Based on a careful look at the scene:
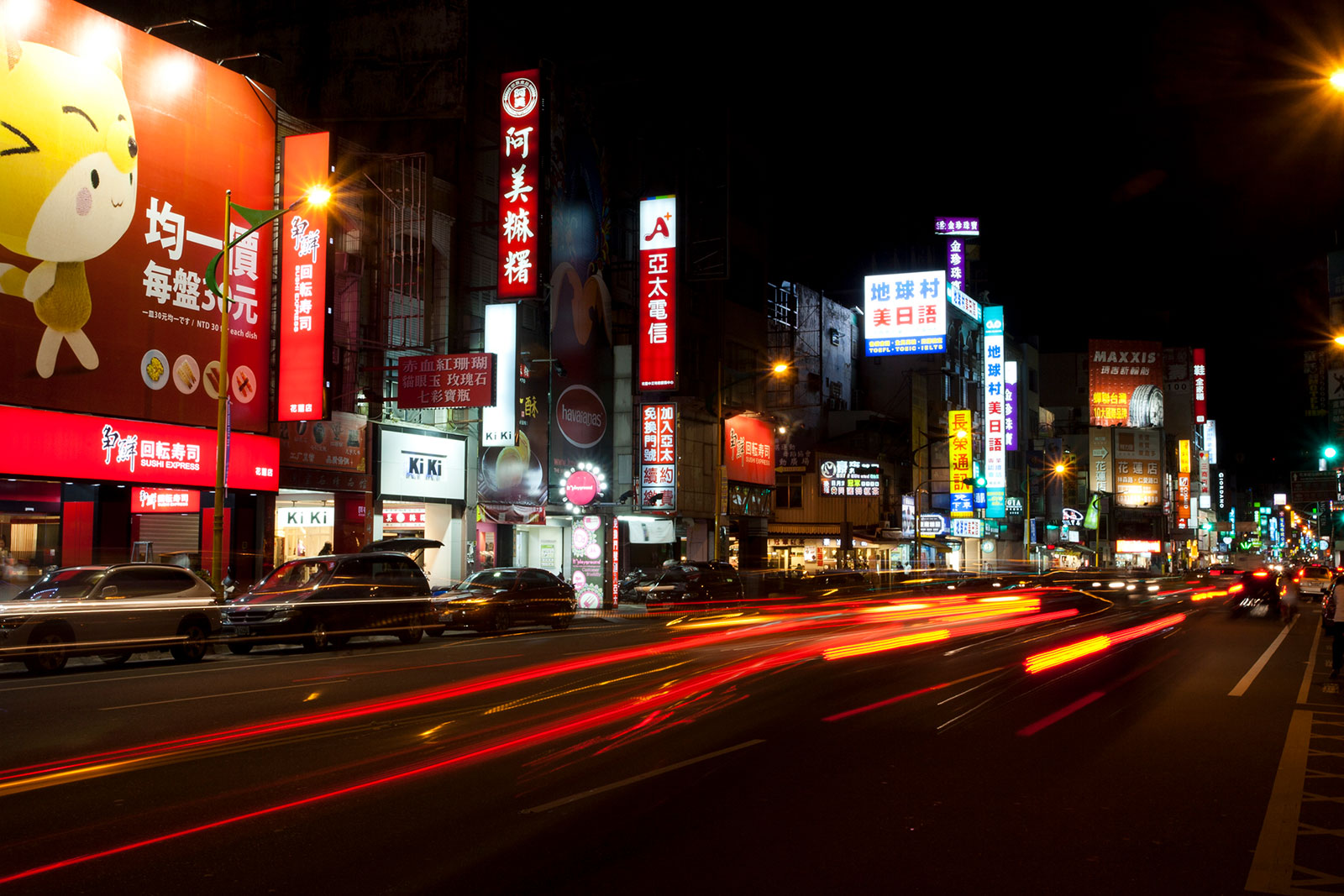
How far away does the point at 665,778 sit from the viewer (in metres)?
9.49

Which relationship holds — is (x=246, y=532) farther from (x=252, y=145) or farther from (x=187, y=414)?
(x=252, y=145)

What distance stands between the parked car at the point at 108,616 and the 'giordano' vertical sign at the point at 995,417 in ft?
231

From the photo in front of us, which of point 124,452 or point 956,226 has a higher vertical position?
point 956,226

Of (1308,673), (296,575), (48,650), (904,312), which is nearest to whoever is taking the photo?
(48,650)

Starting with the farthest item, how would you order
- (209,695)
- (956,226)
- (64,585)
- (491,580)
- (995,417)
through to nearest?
(956,226) < (995,417) < (491,580) < (64,585) < (209,695)

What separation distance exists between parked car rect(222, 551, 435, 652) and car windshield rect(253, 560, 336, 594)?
17mm

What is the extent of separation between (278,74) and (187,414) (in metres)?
15.5

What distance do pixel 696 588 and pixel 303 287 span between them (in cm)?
1676

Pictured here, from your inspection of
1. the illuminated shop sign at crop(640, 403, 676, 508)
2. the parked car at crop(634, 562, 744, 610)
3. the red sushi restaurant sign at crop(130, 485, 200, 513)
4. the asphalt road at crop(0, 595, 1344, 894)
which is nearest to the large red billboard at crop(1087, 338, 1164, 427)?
the illuminated shop sign at crop(640, 403, 676, 508)

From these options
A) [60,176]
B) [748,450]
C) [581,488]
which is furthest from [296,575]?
[748,450]

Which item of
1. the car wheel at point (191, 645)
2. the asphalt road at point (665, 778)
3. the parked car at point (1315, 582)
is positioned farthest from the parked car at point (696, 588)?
the parked car at point (1315, 582)

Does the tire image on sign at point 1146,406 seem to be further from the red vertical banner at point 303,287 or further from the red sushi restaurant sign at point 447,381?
the red vertical banner at point 303,287

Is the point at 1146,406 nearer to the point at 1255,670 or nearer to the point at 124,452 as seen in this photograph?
the point at 1255,670

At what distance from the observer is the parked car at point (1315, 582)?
159 feet
